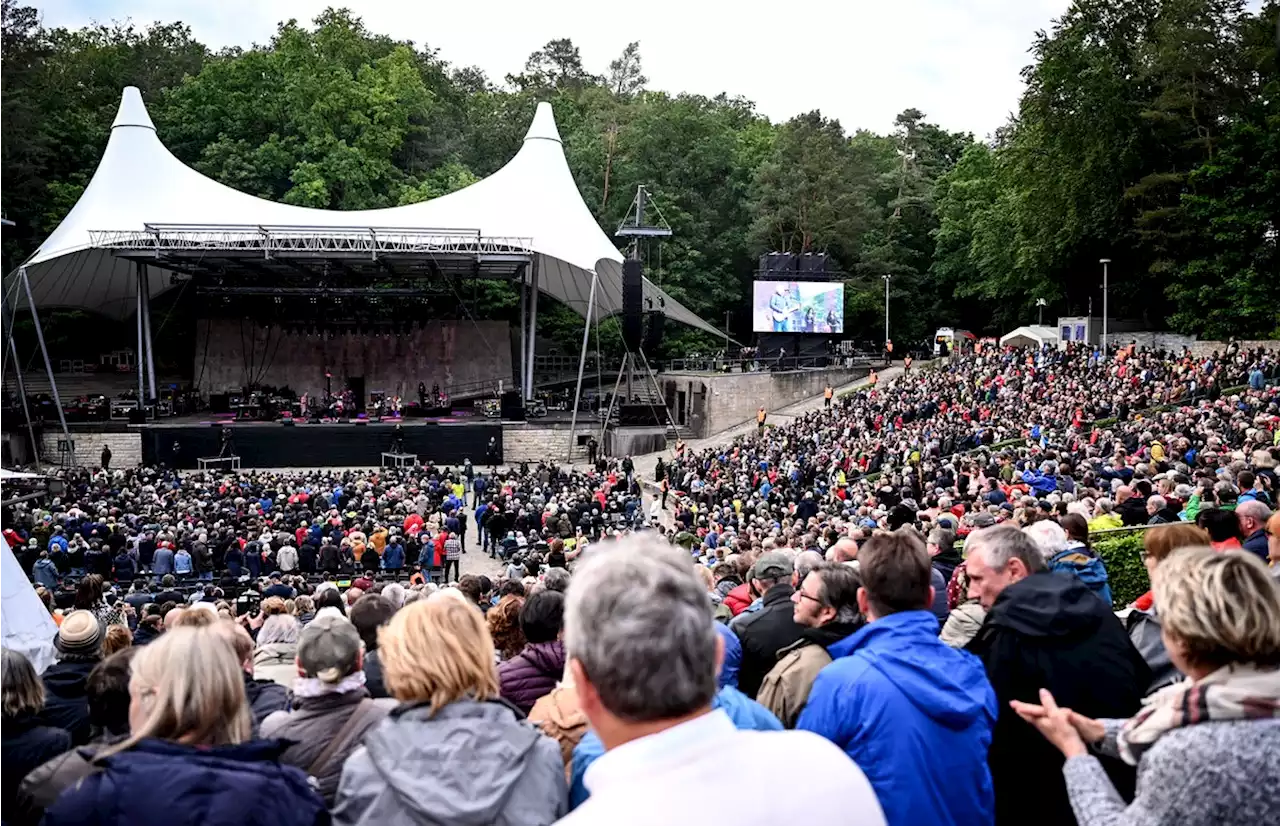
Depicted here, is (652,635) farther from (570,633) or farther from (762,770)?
(762,770)

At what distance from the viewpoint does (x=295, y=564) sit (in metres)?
13.8

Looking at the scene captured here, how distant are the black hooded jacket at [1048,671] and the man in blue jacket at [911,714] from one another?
22 centimetres

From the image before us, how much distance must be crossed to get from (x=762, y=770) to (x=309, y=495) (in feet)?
60.6

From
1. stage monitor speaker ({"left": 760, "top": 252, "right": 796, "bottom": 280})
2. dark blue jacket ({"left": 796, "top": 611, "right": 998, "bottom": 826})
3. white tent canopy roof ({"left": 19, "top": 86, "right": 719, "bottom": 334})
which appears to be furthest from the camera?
A: stage monitor speaker ({"left": 760, "top": 252, "right": 796, "bottom": 280})

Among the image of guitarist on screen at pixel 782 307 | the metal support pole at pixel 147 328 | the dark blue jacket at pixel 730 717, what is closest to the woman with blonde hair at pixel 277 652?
the dark blue jacket at pixel 730 717

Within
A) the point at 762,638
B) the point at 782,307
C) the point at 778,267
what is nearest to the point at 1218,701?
the point at 762,638

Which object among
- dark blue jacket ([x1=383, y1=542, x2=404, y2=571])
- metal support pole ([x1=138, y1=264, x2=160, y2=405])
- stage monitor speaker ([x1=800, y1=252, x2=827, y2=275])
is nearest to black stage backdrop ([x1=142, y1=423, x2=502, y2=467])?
metal support pole ([x1=138, y1=264, x2=160, y2=405])

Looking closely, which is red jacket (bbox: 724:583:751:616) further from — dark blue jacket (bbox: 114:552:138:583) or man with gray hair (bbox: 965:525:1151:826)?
dark blue jacket (bbox: 114:552:138:583)

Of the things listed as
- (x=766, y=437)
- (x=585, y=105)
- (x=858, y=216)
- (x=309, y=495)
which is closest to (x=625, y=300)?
(x=766, y=437)

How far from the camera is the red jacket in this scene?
560cm

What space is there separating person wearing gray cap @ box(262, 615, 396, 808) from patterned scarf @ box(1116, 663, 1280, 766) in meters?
1.73

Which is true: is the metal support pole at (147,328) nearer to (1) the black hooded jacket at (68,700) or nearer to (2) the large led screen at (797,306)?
(2) the large led screen at (797,306)

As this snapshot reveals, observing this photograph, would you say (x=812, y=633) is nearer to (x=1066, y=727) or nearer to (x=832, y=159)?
(x=1066, y=727)

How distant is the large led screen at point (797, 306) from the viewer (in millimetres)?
37531
